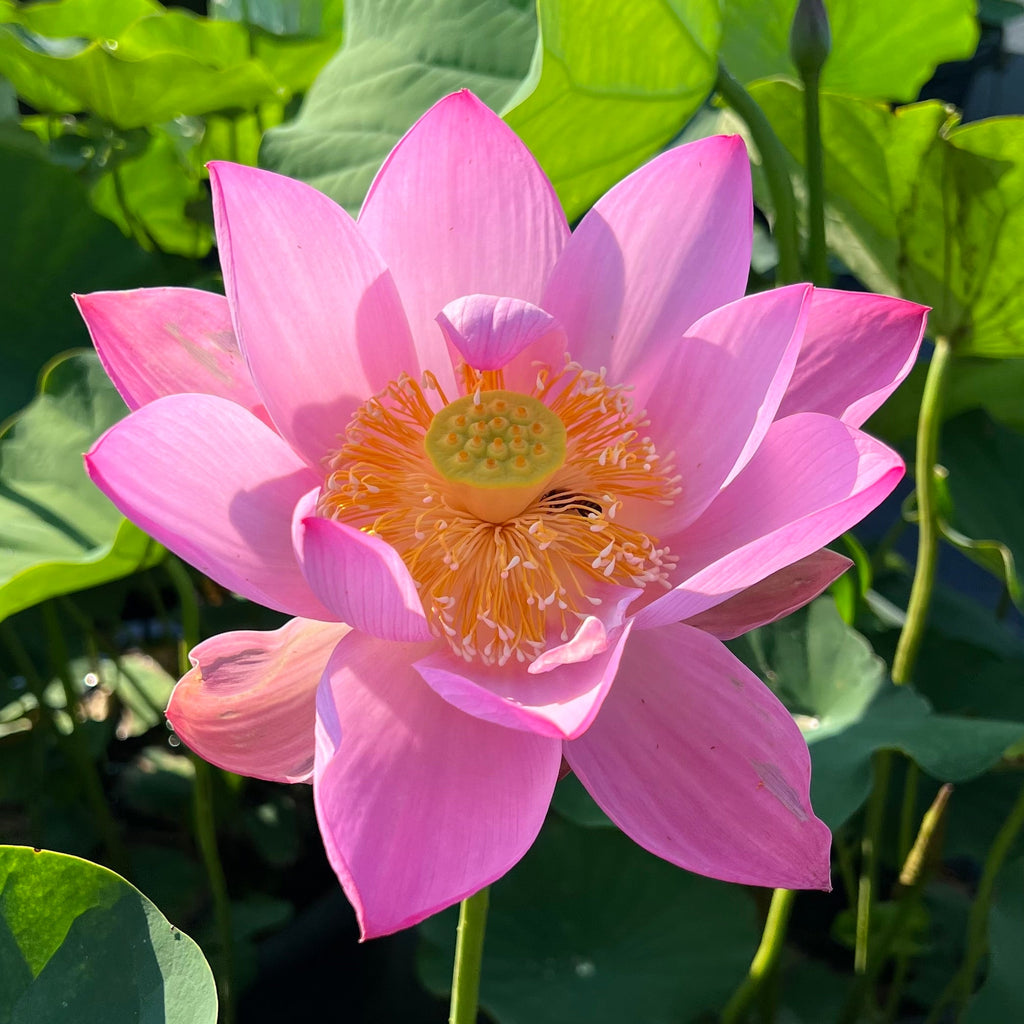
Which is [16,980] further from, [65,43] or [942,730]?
[65,43]

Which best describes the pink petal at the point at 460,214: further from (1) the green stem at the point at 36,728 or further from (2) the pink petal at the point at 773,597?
(1) the green stem at the point at 36,728

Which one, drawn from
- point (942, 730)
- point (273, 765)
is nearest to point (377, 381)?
point (273, 765)

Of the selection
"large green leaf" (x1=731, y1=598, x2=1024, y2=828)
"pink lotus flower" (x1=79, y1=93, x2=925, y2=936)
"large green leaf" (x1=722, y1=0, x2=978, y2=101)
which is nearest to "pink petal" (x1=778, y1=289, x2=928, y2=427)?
"pink lotus flower" (x1=79, y1=93, x2=925, y2=936)

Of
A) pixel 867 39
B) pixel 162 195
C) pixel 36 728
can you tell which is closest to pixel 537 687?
pixel 36 728

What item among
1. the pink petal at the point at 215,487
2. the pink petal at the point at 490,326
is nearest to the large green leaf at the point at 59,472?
the pink petal at the point at 215,487

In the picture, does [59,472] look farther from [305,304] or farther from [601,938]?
[601,938]

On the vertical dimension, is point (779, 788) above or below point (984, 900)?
above
